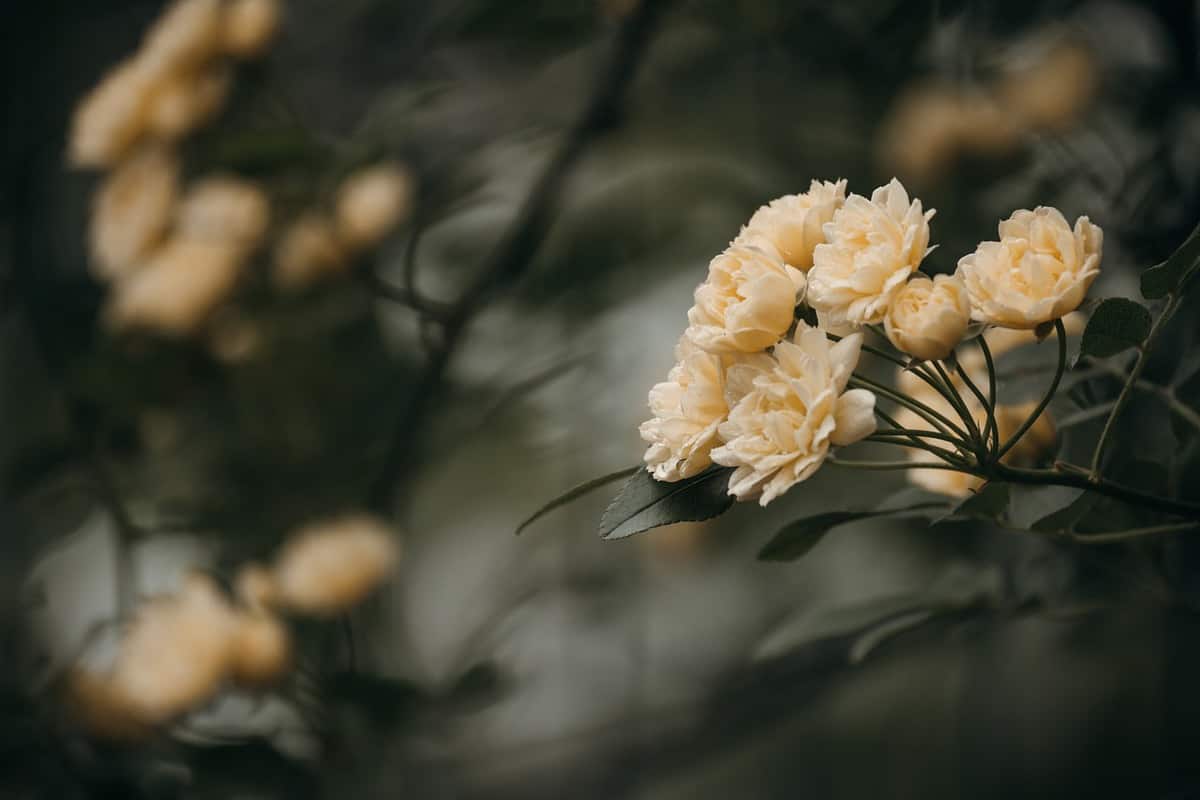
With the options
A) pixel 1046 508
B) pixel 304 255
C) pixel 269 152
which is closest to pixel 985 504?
pixel 1046 508

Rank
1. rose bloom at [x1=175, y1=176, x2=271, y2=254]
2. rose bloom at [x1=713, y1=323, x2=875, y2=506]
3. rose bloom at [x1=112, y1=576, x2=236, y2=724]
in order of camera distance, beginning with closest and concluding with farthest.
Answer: rose bloom at [x1=713, y1=323, x2=875, y2=506] < rose bloom at [x1=112, y1=576, x2=236, y2=724] < rose bloom at [x1=175, y1=176, x2=271, y2=254]

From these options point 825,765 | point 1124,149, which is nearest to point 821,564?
point 825,765

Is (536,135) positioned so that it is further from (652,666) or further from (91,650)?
(652,666)

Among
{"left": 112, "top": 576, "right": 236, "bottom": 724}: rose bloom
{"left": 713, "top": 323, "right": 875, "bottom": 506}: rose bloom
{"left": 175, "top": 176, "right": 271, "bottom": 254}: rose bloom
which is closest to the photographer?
{"left": 713, "top": 323, "right": 875, "bottom": 506}: rose bloom

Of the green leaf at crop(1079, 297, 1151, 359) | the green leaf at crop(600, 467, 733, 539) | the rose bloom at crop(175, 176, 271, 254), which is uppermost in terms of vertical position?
the rose bloom at crop(175, 176, 271, 254)

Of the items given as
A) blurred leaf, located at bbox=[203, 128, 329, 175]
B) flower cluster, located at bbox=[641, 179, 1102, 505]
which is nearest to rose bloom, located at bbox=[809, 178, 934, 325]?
flower cluster, located at bbox=[641, 179, 1102, 505]

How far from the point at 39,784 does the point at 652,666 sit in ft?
1.86

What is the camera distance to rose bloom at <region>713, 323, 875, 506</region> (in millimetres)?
242

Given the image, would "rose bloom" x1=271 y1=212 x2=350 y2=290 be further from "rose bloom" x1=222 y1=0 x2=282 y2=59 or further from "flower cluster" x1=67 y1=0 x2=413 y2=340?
"rose bloom" x1=222 y1=0 x2=282 y2=59

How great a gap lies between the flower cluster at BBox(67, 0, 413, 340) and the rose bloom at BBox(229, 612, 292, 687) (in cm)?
22

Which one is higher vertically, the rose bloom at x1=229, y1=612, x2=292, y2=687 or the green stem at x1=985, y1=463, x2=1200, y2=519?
the green stem at x1=985, y1=463, x2=1200, y2=519

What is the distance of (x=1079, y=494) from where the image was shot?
266 mm

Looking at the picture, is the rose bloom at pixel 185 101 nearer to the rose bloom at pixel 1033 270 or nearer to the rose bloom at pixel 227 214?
the rose bloom at pixel 227 214

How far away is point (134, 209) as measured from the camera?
0.73m
